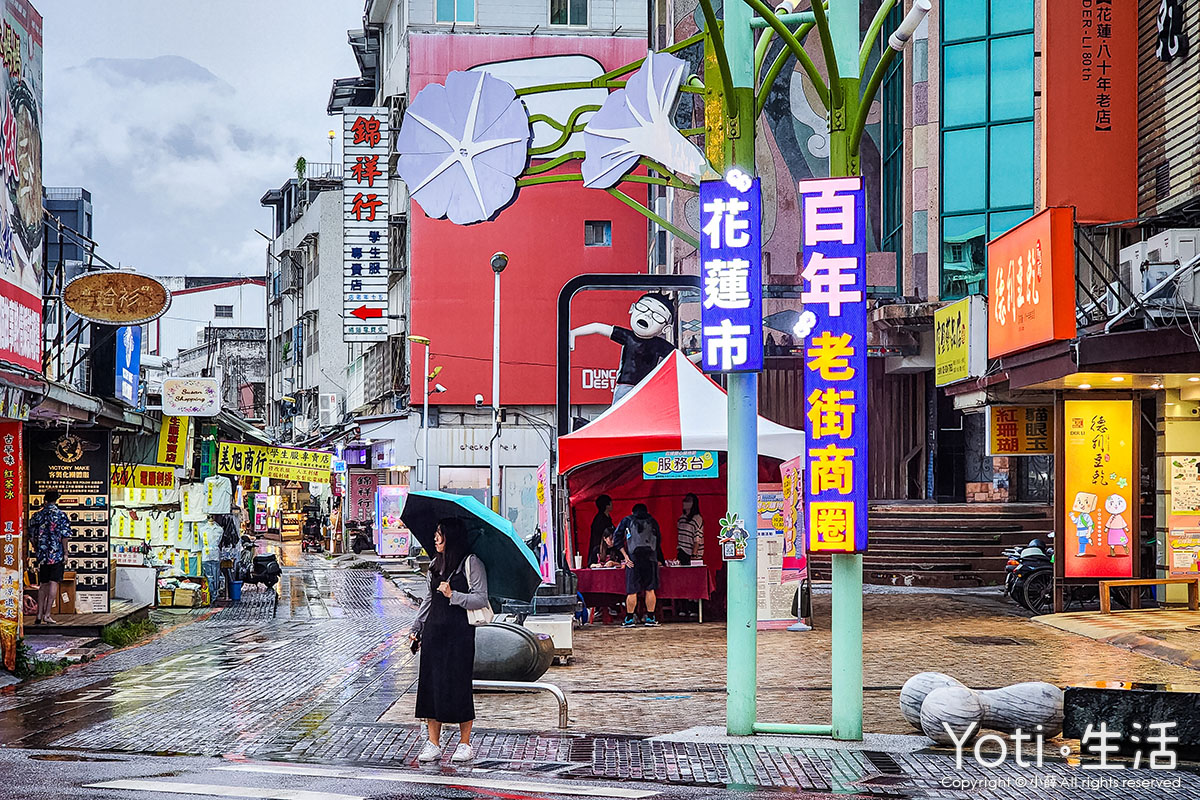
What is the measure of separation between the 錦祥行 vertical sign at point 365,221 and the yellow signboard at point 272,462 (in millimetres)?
14415

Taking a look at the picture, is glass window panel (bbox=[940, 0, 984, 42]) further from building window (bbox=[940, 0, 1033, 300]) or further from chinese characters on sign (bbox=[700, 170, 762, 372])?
chinese characters on sign (bbox=[700, 170, 762, 372])

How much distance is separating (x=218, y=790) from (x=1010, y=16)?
24.9 m

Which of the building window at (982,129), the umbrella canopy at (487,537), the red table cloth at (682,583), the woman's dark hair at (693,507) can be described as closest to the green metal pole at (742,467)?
the umbrella canopy at (487,537)

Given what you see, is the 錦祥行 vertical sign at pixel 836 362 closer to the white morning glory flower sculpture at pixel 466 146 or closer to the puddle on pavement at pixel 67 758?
the white morning glory flower sculpture at pixel 466 146

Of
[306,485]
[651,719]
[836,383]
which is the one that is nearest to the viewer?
[836,383]

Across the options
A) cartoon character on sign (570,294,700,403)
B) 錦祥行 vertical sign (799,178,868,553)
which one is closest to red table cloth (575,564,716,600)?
cartoon character on sign (570,294,700,403)

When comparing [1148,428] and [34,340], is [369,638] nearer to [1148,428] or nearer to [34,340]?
[34,340]

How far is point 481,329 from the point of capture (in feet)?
163

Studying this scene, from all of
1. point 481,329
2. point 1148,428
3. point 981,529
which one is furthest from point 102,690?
point 481,329

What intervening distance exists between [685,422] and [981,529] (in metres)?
10.1

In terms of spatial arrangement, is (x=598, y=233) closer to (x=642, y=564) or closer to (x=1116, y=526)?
(x=642, y=564)

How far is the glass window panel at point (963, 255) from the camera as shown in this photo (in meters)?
28.7

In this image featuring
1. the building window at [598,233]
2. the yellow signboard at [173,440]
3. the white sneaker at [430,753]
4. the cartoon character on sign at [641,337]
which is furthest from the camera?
the building window at [598,233]

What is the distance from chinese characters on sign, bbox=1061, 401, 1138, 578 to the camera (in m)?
19.5
